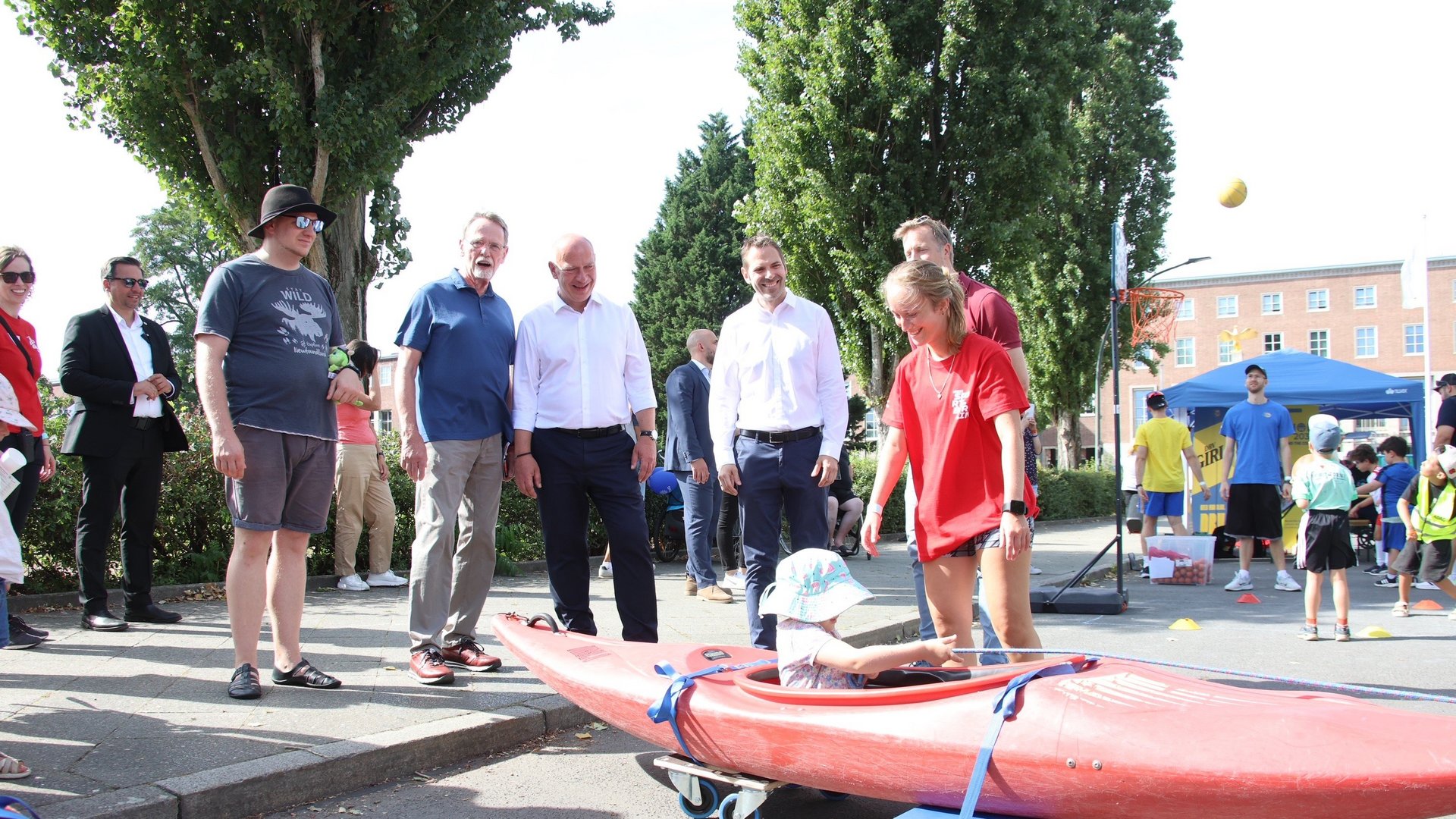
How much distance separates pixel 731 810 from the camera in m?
3.06

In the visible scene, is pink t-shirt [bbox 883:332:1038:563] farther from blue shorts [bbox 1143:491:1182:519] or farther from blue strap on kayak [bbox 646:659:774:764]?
blue shorts [bbox 1143:491:1182:519]

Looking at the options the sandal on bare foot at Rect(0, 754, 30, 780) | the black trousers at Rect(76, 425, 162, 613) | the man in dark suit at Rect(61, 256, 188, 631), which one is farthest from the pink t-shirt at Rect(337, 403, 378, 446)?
the sandal on bare foot at Rect(0, 754, 30, 780)

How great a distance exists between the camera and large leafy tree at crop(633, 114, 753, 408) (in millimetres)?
40750

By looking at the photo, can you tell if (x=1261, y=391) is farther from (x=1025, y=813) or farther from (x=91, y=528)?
(x=91, y=528)

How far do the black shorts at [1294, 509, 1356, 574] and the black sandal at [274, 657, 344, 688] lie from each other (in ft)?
20.0

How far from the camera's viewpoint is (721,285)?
4081 cm

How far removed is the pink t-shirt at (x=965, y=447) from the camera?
3.76 m

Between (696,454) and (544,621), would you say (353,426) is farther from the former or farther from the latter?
(544,621)

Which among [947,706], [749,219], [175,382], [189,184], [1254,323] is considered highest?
[1254,323]

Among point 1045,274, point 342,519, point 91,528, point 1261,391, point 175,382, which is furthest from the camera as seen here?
point 1045,274

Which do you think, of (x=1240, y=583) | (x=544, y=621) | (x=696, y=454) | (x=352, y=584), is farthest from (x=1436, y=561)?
(x=352, y=584)

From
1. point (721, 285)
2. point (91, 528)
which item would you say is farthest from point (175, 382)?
point (721, 285)

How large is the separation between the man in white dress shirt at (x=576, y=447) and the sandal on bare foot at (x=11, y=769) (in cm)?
214

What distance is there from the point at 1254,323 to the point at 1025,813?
7581 centimetres
